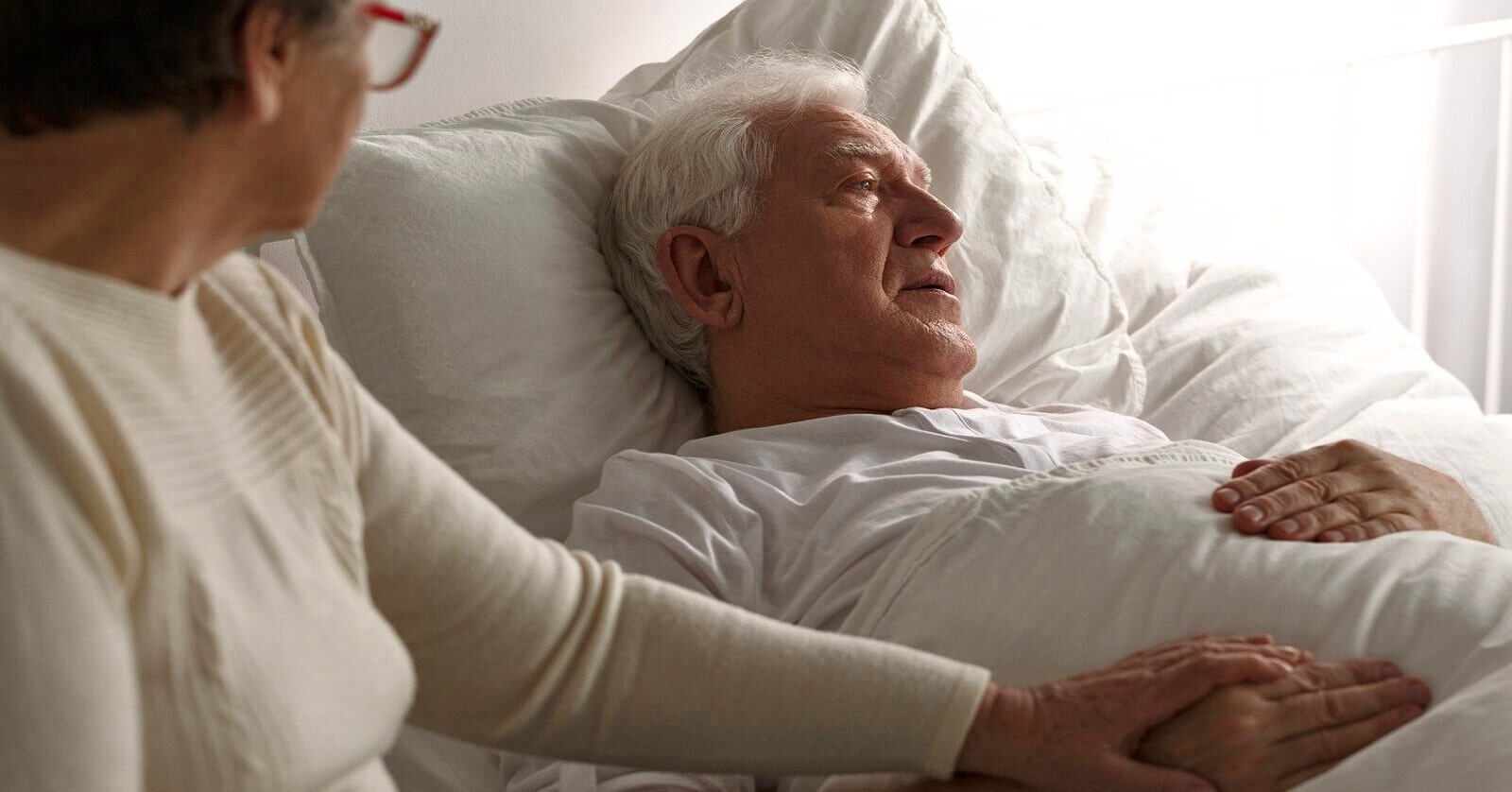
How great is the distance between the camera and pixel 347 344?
136cm

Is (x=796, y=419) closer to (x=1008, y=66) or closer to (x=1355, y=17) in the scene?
(x=1008, y=66)

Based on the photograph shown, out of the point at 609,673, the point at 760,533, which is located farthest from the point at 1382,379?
the point at 609,673

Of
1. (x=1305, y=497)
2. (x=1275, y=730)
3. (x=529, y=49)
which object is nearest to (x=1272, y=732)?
(x=1275, y=730)

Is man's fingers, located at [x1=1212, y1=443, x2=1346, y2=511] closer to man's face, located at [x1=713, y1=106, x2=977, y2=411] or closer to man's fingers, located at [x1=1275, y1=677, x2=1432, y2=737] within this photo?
man's fingers, located at [x1=1275, y1=677, x2=1432, y2=737]

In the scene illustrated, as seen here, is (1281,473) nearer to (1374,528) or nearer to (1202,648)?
(1374,528)

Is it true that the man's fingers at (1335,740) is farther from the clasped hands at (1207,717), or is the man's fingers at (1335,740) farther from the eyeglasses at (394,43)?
the eyeglasses at (394,43)

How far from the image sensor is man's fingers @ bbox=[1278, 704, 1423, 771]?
850mm

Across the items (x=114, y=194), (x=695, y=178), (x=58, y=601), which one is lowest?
(x=695, y=178)

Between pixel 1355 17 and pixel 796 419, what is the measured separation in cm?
181

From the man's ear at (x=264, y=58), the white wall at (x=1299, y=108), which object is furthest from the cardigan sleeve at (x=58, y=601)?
the white wall at (x=1299, y=108)

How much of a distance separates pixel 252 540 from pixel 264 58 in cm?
21

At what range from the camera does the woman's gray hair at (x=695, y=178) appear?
152 cm

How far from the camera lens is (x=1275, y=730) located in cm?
85

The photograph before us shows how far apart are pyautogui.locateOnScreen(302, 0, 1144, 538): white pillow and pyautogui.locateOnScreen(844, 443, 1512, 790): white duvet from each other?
453 millimetres
